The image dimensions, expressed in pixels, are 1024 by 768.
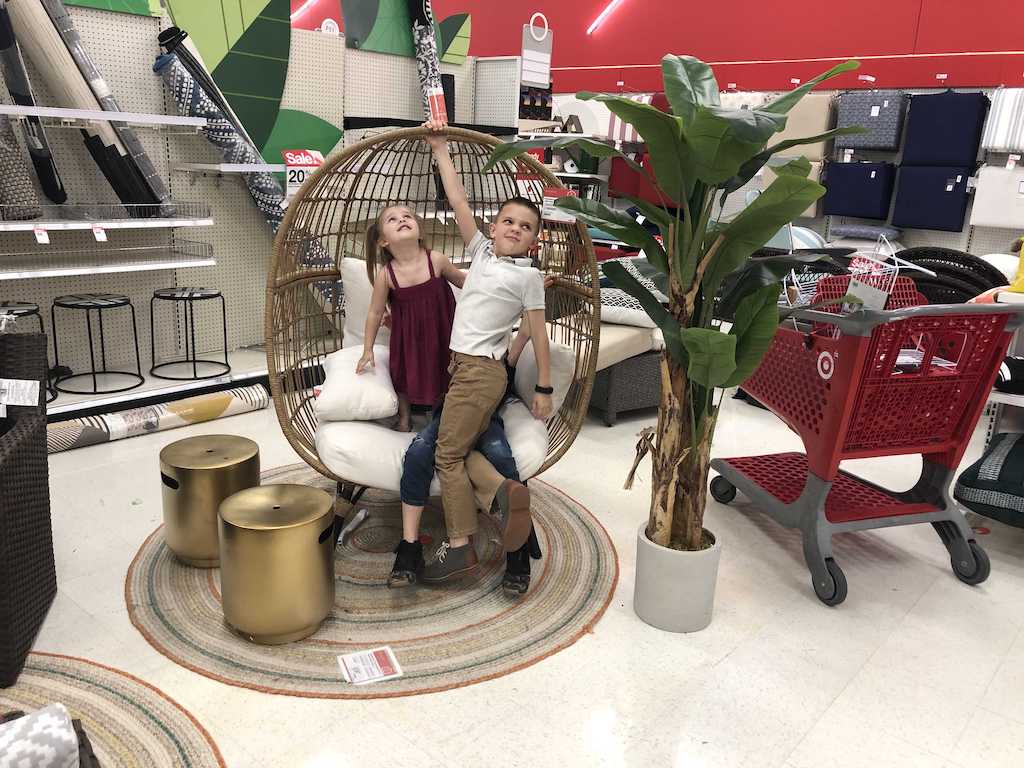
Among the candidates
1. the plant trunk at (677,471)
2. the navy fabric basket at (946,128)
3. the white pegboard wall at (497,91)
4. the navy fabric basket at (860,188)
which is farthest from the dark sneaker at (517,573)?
the navy fabric basket at (946,128)

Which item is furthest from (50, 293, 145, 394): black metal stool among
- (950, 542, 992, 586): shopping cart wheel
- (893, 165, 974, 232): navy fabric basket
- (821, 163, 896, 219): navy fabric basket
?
(893, 165, 974, 232): navy fabric basket

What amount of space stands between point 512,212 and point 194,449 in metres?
1.24

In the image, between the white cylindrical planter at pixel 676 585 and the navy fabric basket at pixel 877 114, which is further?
the navy fabric basket at pixel 877 114

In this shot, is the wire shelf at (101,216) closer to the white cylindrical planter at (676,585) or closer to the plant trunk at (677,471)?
the plant trunk at (677,471)

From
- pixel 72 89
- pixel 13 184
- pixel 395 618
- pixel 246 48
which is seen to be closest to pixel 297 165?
pixel 246 48

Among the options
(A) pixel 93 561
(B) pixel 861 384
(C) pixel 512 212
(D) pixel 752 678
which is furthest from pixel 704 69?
(A) pixel 93 561

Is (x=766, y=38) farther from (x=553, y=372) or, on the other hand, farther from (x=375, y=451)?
(x=375, y=451)

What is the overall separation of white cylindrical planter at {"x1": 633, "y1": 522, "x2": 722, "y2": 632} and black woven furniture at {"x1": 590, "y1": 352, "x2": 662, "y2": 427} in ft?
5.77

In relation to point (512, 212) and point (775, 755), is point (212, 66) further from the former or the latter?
point (775, 755)

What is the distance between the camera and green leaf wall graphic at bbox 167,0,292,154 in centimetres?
425

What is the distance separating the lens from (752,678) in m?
2.10

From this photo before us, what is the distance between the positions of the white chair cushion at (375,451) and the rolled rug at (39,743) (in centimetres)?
148

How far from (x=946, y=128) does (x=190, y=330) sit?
521 cm

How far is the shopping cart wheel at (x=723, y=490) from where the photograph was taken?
3193 mm
